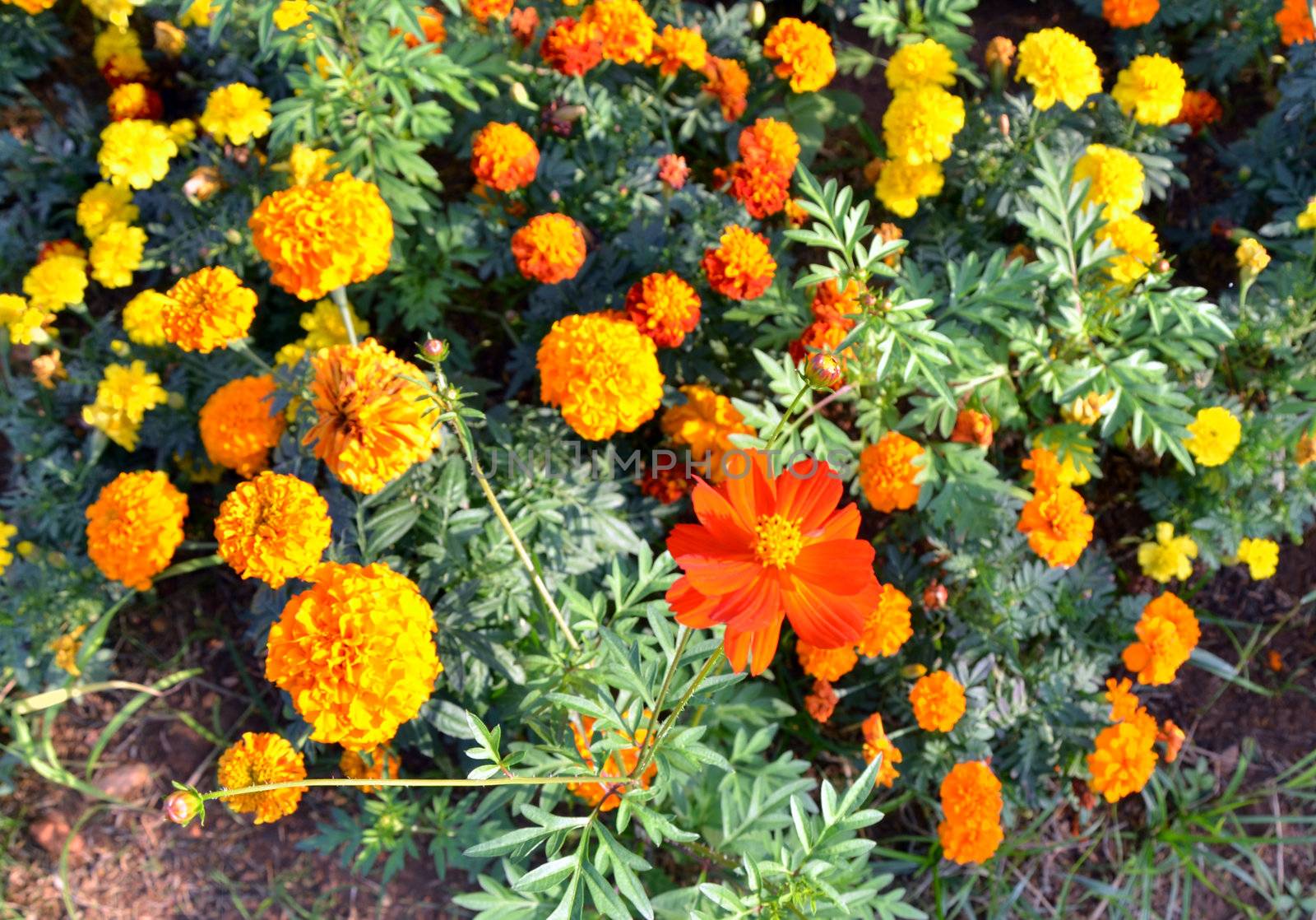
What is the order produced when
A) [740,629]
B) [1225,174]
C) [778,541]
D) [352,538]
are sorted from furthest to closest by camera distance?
[1225,174] < [352,538] < [778,541] < [740,629]

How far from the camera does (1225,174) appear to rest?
354 centimetres

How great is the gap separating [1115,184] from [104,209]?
3.12 metres

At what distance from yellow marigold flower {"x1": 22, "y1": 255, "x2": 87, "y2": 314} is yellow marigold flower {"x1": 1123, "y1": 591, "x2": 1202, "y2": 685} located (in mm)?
3309

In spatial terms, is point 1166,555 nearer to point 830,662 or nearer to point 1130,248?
point 1130,248

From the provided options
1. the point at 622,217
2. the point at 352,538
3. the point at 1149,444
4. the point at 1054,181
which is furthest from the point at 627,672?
the point at 1149,444

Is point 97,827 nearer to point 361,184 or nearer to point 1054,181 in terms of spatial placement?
point 361,184

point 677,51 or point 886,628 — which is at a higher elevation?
point 677,51

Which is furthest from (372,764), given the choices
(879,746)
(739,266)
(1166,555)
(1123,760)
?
(1166,555)

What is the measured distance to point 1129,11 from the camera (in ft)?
10.3

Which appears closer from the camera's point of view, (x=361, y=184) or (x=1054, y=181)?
(x=361, y=184)

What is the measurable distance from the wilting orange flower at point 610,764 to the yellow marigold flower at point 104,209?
7.20 ft

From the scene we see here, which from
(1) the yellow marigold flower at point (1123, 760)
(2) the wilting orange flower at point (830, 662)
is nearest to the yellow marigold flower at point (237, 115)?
(2) the wilting orange flower at point (830, 662)

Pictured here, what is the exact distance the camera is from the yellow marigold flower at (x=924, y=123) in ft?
9.23

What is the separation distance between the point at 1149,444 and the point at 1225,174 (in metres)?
1.13
